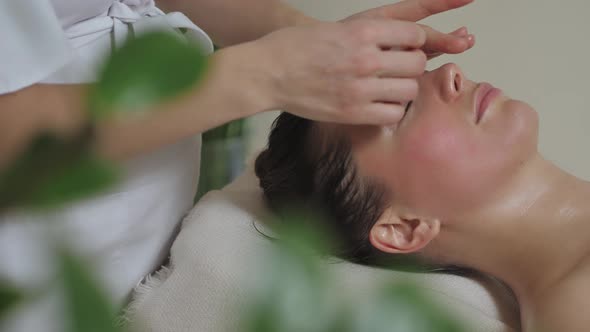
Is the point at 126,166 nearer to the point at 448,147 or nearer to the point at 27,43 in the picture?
the point at 27,43

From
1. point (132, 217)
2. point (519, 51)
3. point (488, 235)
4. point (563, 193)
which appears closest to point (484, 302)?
point (488, 235)

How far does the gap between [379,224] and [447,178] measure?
131 millimetres

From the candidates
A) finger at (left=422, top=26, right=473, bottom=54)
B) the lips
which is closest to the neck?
the lips

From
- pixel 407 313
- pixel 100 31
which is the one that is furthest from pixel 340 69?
pixel 407 313

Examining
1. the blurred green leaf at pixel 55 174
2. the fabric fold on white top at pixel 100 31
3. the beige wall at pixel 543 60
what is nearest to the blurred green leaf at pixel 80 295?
the blurred green leaf at pixel 55 174

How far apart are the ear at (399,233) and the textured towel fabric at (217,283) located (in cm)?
6

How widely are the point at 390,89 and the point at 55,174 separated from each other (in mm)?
674

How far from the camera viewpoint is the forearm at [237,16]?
3.69 ft

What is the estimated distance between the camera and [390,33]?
2.56 ft

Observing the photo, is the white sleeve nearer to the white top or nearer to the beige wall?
the white top

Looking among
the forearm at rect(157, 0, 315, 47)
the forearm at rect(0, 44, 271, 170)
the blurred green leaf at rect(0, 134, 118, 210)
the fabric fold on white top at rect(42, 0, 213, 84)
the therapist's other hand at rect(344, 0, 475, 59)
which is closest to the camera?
the blurred green leaf at rect(0, 134, 118, 210)

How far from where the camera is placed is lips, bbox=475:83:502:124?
0.98 metres

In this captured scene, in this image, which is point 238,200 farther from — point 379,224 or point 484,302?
point 484,302

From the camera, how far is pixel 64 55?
728 millimetres
